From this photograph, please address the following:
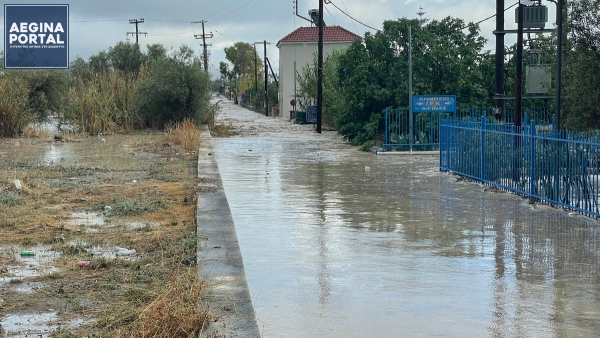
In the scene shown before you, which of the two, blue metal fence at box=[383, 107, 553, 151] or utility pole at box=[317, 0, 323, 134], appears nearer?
blue metal fence at box=[383, 107, 553, 151]

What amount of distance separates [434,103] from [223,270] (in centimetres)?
1845

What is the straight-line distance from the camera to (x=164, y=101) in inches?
1578

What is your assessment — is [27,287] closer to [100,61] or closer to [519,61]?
[519,61]

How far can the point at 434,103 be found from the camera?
26.1 meters

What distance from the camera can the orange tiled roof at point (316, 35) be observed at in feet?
219

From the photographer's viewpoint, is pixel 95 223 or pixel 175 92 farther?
pixel 175 92

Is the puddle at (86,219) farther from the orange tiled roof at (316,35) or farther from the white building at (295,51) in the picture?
the white building at (295,51)

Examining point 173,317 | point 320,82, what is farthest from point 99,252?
point 320,82

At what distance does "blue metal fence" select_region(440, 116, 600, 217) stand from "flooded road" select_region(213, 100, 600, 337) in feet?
1.28

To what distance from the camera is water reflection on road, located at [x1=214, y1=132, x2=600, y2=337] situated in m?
6.96

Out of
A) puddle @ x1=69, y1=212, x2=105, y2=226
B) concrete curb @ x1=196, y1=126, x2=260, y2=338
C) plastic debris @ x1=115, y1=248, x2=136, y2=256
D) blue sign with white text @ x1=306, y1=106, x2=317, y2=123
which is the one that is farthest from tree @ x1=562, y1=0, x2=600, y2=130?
blue sign with white text @ x1=306, y1=106, x2=317, y2=123

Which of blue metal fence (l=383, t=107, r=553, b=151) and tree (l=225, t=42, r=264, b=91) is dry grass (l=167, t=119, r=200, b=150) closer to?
blue metal fence (l=383, t=107, r=553, b=151)

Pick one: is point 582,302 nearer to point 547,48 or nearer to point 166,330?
point 166,330

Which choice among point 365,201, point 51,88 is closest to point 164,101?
point 51,88
